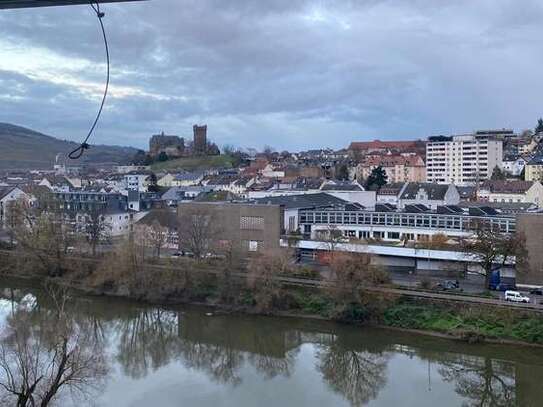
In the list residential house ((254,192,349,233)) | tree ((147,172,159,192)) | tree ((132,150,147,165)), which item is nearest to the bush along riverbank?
residential house ((254,192,349,233))

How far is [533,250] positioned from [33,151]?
4925 cm

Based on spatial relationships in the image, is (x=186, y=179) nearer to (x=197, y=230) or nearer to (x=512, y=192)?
(x=512, y=192)

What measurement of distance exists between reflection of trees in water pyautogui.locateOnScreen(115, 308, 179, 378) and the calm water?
13mm

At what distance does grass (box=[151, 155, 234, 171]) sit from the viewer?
30.8m

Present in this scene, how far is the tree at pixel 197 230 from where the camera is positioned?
34.1ft

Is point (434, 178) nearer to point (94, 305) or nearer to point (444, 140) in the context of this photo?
point (444, 140)

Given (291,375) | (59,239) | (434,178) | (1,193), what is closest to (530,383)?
(291,375)

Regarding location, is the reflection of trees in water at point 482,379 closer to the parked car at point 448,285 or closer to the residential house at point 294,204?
the parked car at point 448,285

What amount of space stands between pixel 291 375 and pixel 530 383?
2483 mm

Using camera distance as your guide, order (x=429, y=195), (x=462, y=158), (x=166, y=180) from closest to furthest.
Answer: (x=429, y=195) < (x=462, y=158) < (x=166, y=180)

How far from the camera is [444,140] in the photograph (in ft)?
82.2

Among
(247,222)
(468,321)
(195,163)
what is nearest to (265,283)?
(468,321)

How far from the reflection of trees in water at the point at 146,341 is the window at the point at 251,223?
2.85 metres

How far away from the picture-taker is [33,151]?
5153 cm
